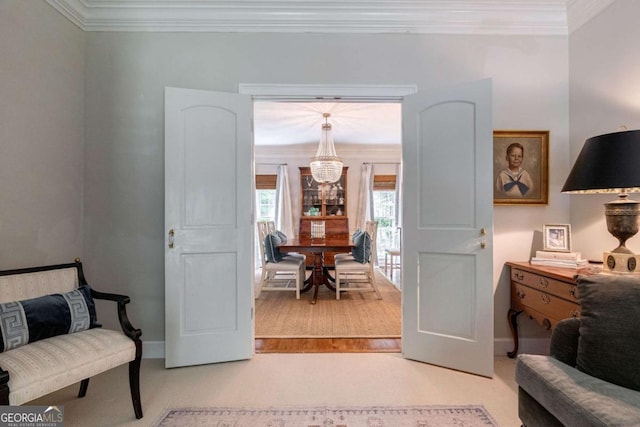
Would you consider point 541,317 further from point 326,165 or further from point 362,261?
point 326,165

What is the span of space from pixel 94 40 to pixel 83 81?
360 mm

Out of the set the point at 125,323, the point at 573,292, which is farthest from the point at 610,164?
the point at 125,323

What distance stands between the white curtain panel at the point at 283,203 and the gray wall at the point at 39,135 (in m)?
4.33

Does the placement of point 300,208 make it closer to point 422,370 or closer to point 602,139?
point 422,370

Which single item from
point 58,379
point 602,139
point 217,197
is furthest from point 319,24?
point 58,379

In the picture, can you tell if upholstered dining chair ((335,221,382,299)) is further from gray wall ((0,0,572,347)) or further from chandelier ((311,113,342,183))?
gray wall ((0,0,572,347))

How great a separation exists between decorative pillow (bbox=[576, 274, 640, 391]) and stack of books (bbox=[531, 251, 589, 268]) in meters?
0.90

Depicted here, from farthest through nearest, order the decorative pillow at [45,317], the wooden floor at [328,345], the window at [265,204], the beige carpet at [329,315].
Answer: the window at [265,204] → the beige carpet at [329,315] → the wooden floor at [328,345] → the decorative pillow at [45,317]

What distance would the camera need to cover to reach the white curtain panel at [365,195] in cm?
672

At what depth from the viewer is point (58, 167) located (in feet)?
7.44

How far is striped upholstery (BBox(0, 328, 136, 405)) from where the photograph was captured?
131cm

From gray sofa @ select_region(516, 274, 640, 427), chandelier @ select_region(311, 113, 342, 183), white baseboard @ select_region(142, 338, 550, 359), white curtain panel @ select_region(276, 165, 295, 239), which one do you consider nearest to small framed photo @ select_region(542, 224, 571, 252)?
white baseboard @ select_region(142, 338, 550, 359)

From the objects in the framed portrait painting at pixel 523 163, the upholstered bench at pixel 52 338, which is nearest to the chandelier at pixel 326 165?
the framed portrait painting at pixel 523 163

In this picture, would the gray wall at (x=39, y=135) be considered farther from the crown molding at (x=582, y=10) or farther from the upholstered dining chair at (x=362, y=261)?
the crown molding at (x=582, y=10)
